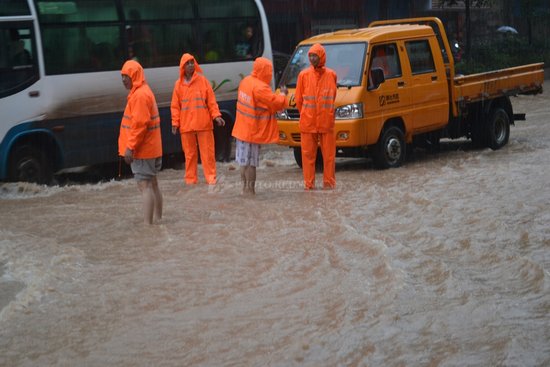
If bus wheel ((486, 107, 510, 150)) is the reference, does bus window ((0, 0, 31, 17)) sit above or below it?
above

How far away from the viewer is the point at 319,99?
1248cm

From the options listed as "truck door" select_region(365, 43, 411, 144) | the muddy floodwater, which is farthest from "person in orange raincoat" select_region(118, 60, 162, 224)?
"truck door" select_region(365, 43, 411, 144)

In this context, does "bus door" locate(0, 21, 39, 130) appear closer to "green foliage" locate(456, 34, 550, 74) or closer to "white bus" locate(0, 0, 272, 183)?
"white bus" locate(0, 0, 272, 183)

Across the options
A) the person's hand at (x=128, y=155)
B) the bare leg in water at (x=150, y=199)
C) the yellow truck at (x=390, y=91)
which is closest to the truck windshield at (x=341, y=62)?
the yellow truck at (x=390, y=91)

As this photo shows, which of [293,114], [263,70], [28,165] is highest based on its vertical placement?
[263,70]

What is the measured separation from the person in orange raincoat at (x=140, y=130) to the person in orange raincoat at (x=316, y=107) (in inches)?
114

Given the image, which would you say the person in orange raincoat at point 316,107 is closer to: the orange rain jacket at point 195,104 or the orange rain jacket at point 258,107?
the orange rain jacket at point 258,107

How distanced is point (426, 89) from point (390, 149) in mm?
1175

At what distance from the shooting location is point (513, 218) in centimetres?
1060

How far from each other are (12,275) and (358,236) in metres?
3.31

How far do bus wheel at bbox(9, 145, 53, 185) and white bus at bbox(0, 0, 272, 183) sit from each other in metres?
0.01

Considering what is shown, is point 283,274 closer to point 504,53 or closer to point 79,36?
point 79,36

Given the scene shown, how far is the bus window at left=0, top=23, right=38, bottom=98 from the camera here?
1283 centimetres

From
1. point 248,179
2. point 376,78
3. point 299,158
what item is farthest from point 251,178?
point 299,158
